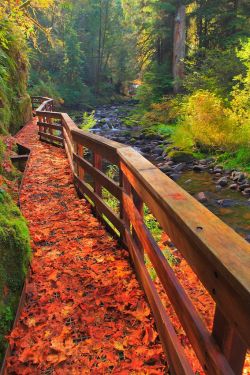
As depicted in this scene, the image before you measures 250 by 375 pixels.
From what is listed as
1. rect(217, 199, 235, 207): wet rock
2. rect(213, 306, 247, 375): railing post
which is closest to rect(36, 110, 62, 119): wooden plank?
rect(217, 199, 235, 207): wet rock

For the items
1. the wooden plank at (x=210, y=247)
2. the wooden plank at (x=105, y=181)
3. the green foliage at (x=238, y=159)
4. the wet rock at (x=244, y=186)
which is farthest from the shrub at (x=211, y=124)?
the wooden plank at (x=210, y=247)

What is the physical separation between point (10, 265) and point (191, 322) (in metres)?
2.10

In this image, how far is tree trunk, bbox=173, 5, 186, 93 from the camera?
26555 mm

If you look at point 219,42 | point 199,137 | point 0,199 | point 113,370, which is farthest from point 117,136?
point 113,370

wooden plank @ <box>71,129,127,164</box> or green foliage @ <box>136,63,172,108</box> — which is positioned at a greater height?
green foliage @ <box>136,63,172,108</box>

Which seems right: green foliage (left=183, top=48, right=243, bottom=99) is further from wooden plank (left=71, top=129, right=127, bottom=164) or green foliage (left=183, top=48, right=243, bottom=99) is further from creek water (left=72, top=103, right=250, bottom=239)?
wooden plank (left=71, top=129, right=127, bottom=164)

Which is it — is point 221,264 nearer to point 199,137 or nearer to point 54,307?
point 54,307

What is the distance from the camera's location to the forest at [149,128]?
10.7ft

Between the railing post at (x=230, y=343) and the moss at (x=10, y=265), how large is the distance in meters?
2.01

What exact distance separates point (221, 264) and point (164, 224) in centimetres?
94

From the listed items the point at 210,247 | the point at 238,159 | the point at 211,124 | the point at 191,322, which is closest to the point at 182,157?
the point at 211,124

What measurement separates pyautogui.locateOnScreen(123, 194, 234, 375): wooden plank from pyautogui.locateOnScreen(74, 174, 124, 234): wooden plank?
1.40 meters

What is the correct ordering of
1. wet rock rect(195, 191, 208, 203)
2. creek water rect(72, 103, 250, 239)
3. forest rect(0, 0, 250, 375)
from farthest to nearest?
wet rock rect(195, 191, 208, 203)
creek water rect(72, 103, 250, 239)
forest rect(0, 0, 250, 375)

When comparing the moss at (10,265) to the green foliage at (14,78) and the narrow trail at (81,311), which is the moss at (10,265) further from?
the green foliage at (14,78)
